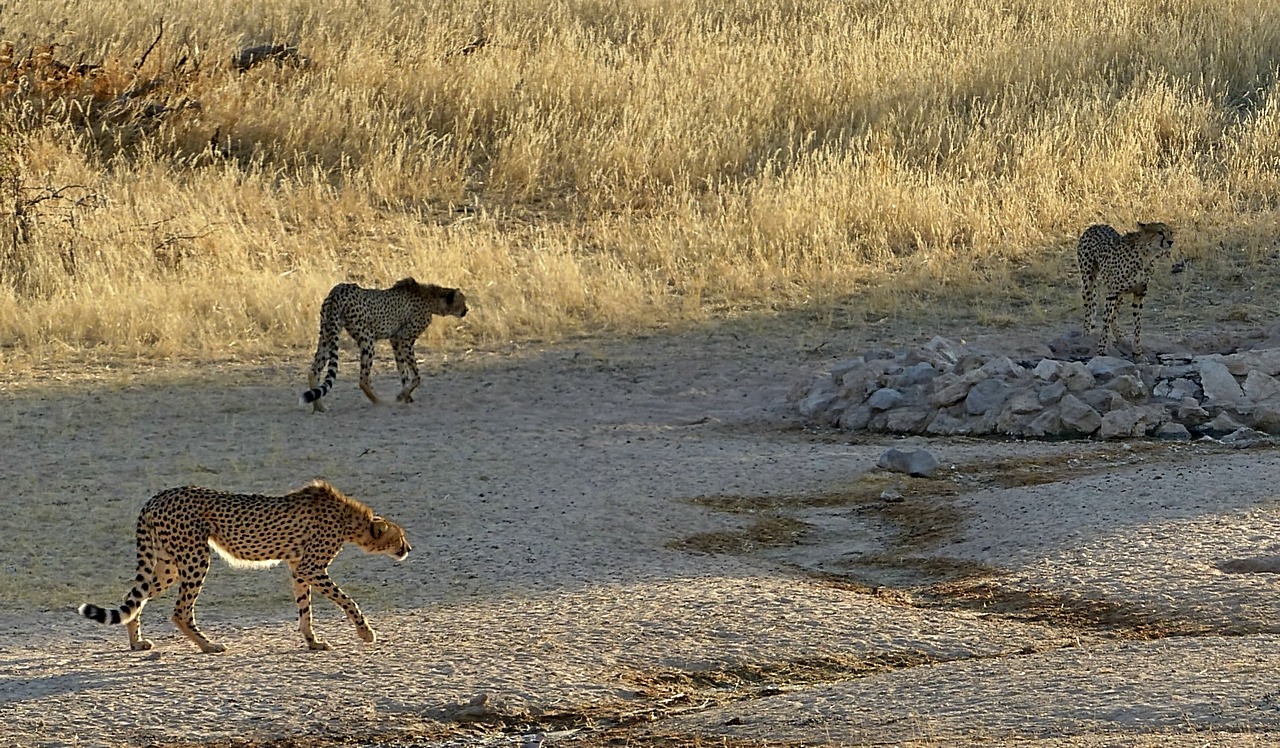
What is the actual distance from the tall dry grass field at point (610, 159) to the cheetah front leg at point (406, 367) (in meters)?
1.87

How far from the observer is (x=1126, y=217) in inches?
747

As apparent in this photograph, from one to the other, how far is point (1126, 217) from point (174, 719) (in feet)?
47.5

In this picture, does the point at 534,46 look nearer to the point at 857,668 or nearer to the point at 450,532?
the point at 450,532

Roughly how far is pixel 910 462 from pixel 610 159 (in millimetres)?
9799

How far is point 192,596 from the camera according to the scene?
7168 mm

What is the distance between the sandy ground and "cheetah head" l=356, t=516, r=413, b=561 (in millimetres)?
302

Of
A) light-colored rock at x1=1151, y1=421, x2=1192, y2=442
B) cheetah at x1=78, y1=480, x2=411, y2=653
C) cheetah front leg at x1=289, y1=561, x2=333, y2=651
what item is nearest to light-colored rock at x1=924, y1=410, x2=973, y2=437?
light-colored rock at x1=1151, y1=421, x2=1192, y2=442

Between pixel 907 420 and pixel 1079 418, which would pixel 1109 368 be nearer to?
pixel 1079 418

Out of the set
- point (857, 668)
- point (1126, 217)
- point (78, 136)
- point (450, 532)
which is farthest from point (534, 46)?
point (857, 668)

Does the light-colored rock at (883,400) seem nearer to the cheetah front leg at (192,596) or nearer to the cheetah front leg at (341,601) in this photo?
the cheetah front leg at (341,601)

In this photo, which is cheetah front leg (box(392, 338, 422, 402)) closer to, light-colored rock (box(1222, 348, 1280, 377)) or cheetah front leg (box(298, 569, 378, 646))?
light-colored rock (box(1222, 348, 1280, 377))

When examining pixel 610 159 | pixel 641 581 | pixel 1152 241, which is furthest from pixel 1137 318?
pixel 641 581

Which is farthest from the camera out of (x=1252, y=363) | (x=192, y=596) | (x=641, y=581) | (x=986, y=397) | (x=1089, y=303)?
(x=1089, y=303)

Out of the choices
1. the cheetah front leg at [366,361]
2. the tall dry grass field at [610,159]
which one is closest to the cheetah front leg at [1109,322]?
the tall dry grass field at [610,159]
